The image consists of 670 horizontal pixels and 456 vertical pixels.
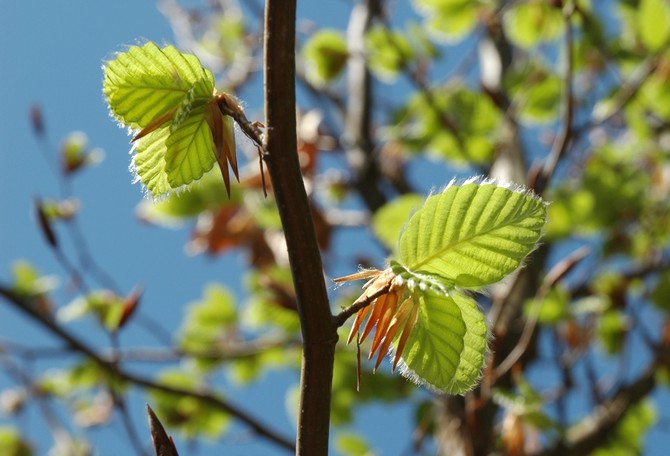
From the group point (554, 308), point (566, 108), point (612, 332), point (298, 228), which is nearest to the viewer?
point (298, 228)

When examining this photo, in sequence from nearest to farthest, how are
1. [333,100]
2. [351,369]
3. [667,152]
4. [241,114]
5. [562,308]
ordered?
[241,114], [562,308], [351,369], [667,152], [333,100]

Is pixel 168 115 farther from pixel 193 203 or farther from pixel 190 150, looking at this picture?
pixel 193 203

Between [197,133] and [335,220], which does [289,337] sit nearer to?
[335,220]

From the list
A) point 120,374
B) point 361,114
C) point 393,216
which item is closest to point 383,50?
point 361,114

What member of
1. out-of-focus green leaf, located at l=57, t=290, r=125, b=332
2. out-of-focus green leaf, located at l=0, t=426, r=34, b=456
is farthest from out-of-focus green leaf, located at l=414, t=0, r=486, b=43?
out-of-focus green leaf, located at l=0, t=426, r=34, b=456

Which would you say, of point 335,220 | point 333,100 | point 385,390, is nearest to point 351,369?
point 385,390

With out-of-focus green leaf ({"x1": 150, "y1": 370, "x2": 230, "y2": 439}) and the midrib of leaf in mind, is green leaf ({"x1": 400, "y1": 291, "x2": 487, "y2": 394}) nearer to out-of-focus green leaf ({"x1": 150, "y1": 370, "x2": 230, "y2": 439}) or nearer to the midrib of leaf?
the midrib of leaf

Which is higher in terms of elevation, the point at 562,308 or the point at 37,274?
the point at 37,274

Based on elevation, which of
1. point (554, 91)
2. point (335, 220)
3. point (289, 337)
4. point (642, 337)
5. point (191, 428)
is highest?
point (554, 91)
